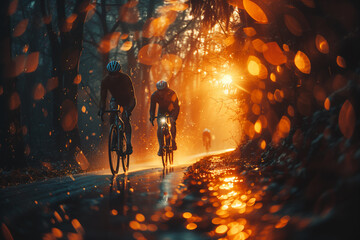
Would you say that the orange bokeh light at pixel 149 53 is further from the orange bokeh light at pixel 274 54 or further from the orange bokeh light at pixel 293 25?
the orange bokeh light at pixel 293 25

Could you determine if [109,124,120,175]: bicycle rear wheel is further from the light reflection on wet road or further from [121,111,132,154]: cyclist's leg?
the light reflection on wet road


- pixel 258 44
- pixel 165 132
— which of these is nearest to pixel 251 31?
pixel 258 44

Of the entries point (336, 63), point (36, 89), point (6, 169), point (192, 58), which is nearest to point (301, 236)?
point (336, 63)

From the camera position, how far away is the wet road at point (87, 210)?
3461 mm

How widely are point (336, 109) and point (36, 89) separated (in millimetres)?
30770

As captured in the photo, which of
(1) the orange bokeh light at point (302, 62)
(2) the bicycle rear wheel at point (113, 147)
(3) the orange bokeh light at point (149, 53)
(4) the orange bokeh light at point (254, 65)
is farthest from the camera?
(3) the orange bokeh light at point (149, 53)

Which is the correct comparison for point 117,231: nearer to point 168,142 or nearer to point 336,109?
point 336,109

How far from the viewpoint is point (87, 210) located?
175 inches

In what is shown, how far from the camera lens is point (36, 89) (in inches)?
1265

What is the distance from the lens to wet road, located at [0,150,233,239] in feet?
11.4

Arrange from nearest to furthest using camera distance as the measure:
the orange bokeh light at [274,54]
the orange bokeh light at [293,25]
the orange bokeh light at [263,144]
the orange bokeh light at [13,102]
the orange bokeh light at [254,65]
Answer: the orange bokeh light at [293,25]
the orange bokeh light at [274,54]
the orange bokeh light at [254,65]
the orange bokeh light at [263,144]
the orange bokeh light at [13,102]

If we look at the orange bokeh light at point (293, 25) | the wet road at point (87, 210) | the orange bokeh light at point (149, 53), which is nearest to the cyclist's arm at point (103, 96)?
the wet road at point (87, 210)

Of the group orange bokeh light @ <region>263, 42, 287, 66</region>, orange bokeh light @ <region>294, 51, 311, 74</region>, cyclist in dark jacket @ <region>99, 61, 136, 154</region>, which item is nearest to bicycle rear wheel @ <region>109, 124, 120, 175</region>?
cyclist in dark jacket @ <region>99, 61, 136, 154</region>

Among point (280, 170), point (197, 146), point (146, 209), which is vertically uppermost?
point (197, 146)
